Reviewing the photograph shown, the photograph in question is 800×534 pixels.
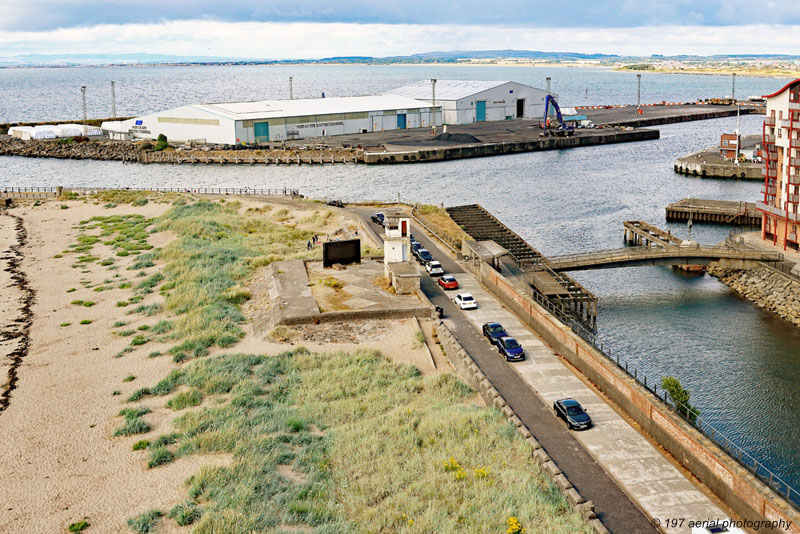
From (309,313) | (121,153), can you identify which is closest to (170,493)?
(309,313)

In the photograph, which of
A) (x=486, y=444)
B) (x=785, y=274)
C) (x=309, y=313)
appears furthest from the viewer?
(x=785, y=274)

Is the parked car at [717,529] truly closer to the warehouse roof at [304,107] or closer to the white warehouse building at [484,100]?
the warehouse roof at [304,107]

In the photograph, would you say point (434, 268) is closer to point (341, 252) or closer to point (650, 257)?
point (341, 252)

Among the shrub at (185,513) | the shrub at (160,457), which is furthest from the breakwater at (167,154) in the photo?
the shrub at (185,513)

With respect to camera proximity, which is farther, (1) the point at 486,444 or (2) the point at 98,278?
(2) the point at 98,278

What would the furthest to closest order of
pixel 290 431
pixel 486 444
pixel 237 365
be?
pixel 237 365 → pixel 290 431 → pixel 486 444

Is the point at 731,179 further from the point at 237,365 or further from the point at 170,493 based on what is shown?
the point at 170,493
